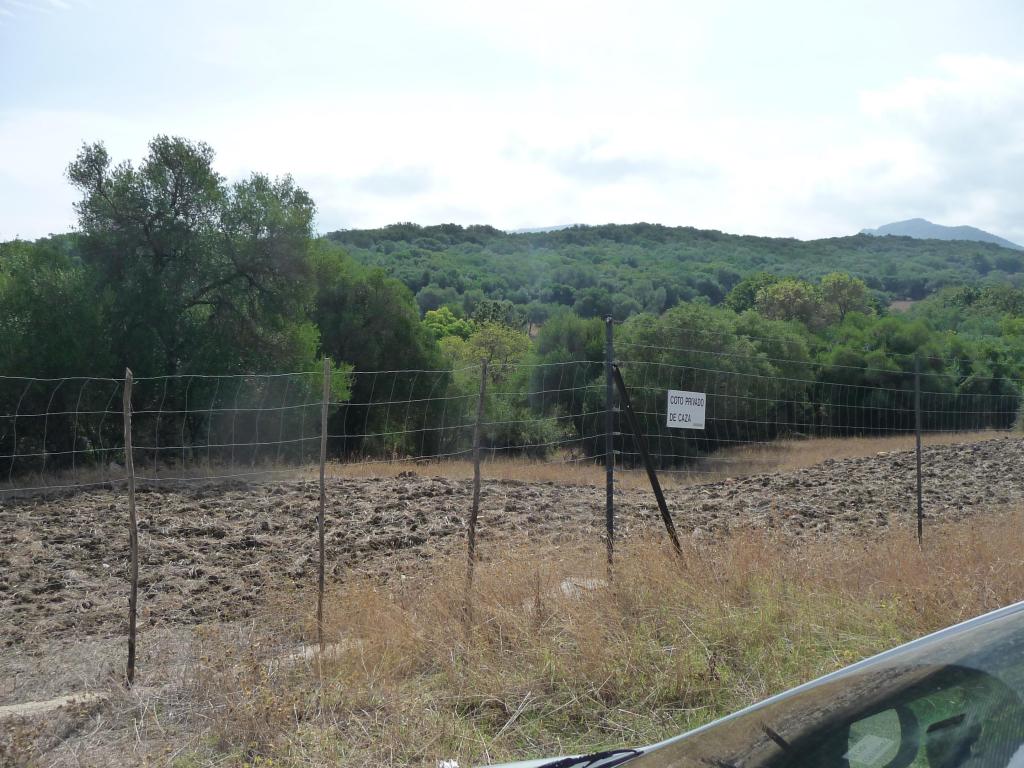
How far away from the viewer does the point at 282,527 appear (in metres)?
12.5

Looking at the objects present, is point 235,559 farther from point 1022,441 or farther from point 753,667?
point 1022,441

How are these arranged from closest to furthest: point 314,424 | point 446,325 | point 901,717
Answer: point 901,717 → point 314,424 → point 446,325

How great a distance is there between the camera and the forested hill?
81.4 m

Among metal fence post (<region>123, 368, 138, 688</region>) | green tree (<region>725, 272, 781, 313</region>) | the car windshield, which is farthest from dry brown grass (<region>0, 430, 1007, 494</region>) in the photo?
green tree (<region>725, 272, 781, 313</region>)

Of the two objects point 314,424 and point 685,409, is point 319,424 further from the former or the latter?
point 685,409

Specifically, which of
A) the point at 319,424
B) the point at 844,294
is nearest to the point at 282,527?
Result: the point at 319,424

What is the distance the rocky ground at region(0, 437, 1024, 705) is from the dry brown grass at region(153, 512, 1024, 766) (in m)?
1.22

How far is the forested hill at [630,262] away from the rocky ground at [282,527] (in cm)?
5344

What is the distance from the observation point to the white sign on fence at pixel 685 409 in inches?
286

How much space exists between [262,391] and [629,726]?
61.3ft

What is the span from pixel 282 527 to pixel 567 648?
815cm

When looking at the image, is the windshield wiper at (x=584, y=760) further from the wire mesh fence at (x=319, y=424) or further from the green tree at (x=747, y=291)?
the green tree at (x=747, y=291)

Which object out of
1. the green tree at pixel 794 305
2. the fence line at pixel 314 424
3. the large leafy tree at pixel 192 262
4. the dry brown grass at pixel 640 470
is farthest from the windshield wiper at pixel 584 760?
the green tree at pixel 794 305

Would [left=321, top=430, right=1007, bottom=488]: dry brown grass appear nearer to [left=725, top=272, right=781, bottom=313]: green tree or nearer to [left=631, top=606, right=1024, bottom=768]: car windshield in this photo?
[left=631, top=606, right=1024, bottom=768]: car windshield
